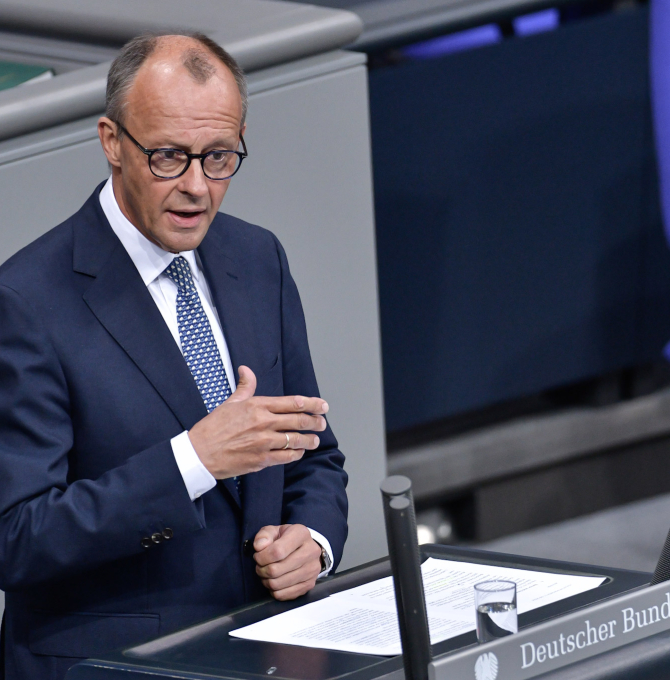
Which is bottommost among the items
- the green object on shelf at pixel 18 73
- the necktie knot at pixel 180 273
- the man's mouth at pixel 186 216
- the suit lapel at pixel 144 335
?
the suit lapel at pixel 144 335

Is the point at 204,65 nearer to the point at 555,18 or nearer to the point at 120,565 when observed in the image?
the point at 120,565

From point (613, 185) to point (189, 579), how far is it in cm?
287

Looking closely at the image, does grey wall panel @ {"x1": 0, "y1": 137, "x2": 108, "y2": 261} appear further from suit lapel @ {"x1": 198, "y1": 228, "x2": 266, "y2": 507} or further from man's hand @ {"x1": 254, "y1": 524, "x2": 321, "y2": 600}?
man's hand @ {"x1": 254, "y1": 524, "x2": 321, "y2": 600}

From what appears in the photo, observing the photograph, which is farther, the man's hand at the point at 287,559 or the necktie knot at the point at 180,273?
the necktie knot at the point at 180,273

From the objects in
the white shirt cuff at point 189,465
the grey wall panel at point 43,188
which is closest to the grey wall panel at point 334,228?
the grey wall panel at point 43,188

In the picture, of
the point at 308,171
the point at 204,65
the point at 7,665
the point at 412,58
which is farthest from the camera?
the point at 412,58

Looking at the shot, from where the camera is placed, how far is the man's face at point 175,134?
1.63 m

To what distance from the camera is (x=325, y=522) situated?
1.83 m

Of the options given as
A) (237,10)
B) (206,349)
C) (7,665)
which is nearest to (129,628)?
(7,665)

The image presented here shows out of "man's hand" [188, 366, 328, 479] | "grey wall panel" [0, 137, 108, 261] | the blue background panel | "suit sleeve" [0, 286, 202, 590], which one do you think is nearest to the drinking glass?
"man's hand" [188, 366, 328, 479]

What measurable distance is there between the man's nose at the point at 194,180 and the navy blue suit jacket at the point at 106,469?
15 cm

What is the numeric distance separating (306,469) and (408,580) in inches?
29.8

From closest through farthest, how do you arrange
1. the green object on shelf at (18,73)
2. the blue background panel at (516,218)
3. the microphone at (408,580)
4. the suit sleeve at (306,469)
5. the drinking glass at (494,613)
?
the microphone at (408,580) → the drinking glass at (494,613) → the suit sleeve at (306,469) → the green object on shelf at (18,73) → the blue background panel at (516,218)

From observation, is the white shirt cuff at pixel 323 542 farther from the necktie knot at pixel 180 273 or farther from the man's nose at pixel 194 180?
the man's nose at pixel 194 180
